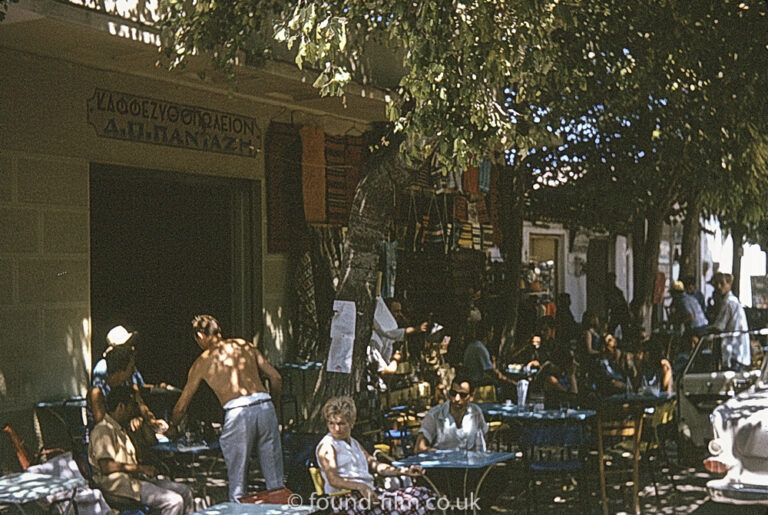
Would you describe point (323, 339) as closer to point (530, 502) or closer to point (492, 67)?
point (530, 502)

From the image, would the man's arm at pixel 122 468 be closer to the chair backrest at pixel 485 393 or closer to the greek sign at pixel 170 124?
the greek sign at pixel 170 124

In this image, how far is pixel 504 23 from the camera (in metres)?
7.58

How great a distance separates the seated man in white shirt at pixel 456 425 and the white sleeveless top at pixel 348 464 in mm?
1139

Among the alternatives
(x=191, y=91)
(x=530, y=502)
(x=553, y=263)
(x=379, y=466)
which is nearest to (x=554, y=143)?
(x=191, y=91)

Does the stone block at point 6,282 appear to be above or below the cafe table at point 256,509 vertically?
above

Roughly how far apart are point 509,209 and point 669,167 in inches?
124

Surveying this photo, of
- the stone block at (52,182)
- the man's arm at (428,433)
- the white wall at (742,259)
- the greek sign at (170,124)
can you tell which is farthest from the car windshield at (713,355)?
the white wall at (742,259)

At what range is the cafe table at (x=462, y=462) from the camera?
24.9 feet

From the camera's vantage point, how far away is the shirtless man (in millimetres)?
8219

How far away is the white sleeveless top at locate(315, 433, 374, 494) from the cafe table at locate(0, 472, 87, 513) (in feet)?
5.41

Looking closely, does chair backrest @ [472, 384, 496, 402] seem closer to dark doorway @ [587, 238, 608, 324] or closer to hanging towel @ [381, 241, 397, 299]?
hanging towel @ [381, 241, 397, 299]

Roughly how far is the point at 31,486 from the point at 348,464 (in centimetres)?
212

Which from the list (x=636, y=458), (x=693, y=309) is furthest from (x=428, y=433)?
(x=693, y=309)

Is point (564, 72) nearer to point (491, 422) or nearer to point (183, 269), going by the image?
point (491, 422)
